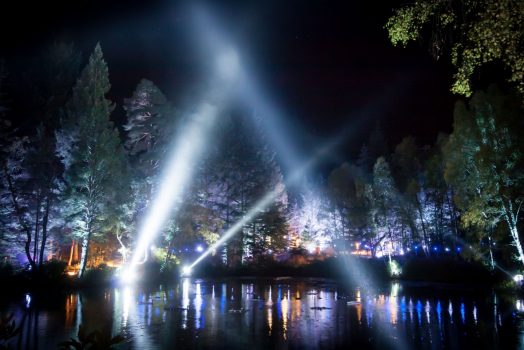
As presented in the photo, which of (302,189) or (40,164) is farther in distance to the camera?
(302,189)

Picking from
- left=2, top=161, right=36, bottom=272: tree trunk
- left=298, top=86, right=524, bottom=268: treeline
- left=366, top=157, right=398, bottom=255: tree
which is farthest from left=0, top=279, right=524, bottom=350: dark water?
left=366, top=157, right=398, bottom=255: tree

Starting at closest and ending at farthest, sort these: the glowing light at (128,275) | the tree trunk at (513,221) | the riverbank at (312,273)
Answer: the tree trunk at (513,221), the riverbank at (312,273), the glowing light at (128,275)

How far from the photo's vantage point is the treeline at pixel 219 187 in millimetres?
26047

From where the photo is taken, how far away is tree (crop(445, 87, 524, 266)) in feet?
79.2

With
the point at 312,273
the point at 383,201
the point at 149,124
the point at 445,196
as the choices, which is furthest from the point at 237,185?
the point at 445,196

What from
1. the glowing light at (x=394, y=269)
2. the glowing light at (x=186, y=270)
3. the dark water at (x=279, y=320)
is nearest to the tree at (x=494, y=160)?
the dark water at (x=279, y=320)

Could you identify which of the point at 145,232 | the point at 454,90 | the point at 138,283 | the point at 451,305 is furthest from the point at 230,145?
the point at 454,90

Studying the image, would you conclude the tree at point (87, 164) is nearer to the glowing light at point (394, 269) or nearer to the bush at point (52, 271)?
the bush at point (52, 271)

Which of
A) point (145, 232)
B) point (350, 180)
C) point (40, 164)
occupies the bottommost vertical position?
point (145, 232)

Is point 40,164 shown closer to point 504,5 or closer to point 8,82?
point 8,82

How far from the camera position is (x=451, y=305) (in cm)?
2042

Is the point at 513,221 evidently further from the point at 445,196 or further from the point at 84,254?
the point at 84,254

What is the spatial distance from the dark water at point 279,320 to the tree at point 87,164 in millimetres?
6712

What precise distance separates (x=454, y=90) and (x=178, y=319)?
12.4 metres
